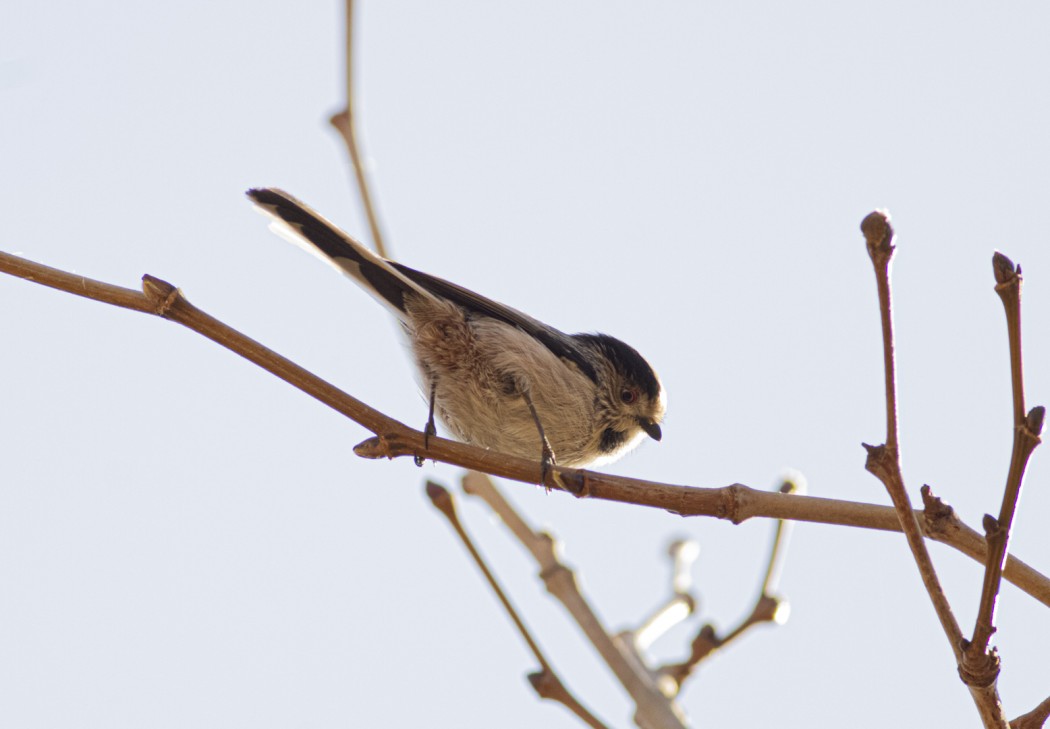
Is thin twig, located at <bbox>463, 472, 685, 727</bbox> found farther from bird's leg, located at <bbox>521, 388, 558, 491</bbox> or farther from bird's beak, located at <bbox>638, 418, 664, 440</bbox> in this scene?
bird's beak, located at <bbox>638, 418, 664, 440</bbox>

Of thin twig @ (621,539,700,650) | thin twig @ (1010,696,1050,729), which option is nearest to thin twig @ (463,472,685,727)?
thin twig @ (621,539,700,650)

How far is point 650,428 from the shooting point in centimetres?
441

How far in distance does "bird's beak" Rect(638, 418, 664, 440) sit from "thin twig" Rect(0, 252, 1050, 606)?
1847mm

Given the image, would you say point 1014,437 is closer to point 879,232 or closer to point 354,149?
point 879,232

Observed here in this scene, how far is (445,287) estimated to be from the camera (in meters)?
3.83

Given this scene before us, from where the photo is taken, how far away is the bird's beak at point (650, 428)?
439cm

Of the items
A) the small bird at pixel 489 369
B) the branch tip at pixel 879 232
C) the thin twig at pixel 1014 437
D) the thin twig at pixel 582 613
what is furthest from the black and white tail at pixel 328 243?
the thin twig at pixel 1014 437

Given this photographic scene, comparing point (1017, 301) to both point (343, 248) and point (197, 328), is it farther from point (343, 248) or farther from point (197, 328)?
point (343, 248)

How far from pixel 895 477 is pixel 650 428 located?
2.59 meters

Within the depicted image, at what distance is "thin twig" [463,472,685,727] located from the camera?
2775 millimetres

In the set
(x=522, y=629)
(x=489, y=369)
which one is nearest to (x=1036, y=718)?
(x=522, y=629)

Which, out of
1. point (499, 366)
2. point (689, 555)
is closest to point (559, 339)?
point (499, 366)

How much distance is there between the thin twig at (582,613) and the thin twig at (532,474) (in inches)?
22.5

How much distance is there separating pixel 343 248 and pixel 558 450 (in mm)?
1172
